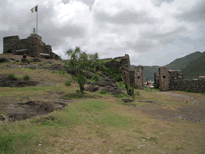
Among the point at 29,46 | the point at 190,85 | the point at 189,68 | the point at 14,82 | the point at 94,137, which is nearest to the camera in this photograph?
the point at 94,137

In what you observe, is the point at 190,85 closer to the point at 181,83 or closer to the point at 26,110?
the point at 181,83

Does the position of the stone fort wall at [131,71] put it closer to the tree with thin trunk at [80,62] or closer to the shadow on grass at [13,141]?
the tree with thin trunk at [80,62]

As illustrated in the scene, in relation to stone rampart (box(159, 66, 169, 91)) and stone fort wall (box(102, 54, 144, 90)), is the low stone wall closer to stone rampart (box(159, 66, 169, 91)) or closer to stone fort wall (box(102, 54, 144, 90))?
stone rampart (box(159, 66, 169, 91))

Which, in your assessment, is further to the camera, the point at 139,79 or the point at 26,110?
the point at 139,79

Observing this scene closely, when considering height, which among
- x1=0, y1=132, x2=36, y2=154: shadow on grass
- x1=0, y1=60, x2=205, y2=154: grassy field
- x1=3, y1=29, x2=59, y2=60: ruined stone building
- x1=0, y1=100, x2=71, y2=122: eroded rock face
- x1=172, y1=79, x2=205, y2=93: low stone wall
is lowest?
x1=0, y1=60, x2=205, y2=154: grassy field

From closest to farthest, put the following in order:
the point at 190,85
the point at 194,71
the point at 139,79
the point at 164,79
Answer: the point at 190,85 < the point at 164,79 < the point at 139,79 < the point at 194,71

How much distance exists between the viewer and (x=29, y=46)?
27.8m

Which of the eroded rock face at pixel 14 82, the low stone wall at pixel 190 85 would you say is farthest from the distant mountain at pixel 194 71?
the eroded rock face at pixel 14 82

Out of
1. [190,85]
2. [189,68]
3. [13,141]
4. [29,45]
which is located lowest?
[13,141]

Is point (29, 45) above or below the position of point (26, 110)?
above

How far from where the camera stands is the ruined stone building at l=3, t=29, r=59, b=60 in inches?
1085

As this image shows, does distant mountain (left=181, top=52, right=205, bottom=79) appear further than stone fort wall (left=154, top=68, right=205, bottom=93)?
Yes

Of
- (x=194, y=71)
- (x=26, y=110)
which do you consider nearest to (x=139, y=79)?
(x=26, y=110)

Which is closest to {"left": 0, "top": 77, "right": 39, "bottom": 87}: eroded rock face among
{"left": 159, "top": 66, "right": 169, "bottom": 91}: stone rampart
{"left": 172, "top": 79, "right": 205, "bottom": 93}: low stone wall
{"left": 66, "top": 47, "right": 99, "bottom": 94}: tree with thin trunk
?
{"left": 66, "top": 47, "right": 99, "bottom": 94}: tree with thin trunk
